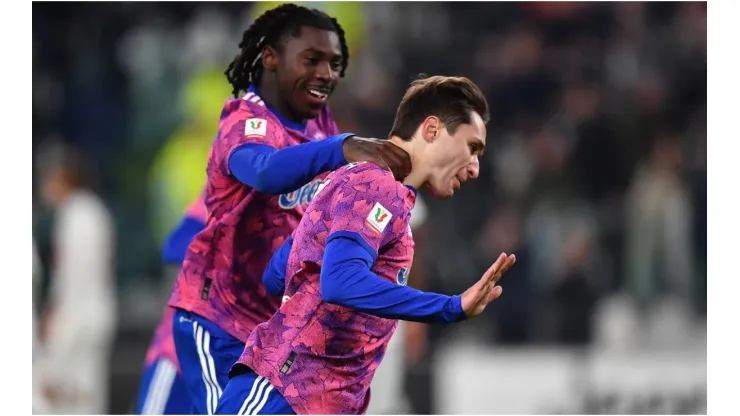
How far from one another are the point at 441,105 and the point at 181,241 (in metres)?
1.99

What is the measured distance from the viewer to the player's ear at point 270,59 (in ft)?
15.7

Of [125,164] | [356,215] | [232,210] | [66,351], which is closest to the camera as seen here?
[356,215]

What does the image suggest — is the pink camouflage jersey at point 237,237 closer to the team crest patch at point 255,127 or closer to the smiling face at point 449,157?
the team crest patch at point 255,127

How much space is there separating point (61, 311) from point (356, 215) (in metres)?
6.97

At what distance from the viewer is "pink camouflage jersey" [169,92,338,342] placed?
15.3 ft

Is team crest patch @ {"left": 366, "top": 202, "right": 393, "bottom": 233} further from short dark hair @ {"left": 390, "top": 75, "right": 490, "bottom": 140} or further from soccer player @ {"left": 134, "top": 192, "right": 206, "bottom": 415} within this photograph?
soccer player @ {"left": 134, "top": 192, "right": 206, "bottom": 415}

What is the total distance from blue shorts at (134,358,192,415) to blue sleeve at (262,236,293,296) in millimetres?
1223

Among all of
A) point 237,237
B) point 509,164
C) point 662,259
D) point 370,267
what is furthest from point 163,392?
point 509,164

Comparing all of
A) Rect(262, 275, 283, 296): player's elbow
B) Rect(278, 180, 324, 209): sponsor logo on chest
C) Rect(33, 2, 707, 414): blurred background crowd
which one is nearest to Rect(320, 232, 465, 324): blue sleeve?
Rect(262, 275, 283, 296): player's elbow

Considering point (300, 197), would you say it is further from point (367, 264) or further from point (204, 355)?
point (367, 264)

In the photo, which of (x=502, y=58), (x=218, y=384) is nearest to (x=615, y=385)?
(x=502, y=58)

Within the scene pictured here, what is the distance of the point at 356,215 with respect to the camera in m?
3.85

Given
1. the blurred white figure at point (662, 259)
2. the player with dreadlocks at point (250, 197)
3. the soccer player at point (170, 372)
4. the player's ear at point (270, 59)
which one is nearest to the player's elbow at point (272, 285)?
the player with dreadlocks at point (250, 197)

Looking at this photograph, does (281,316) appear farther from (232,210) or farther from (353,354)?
(232,210)
